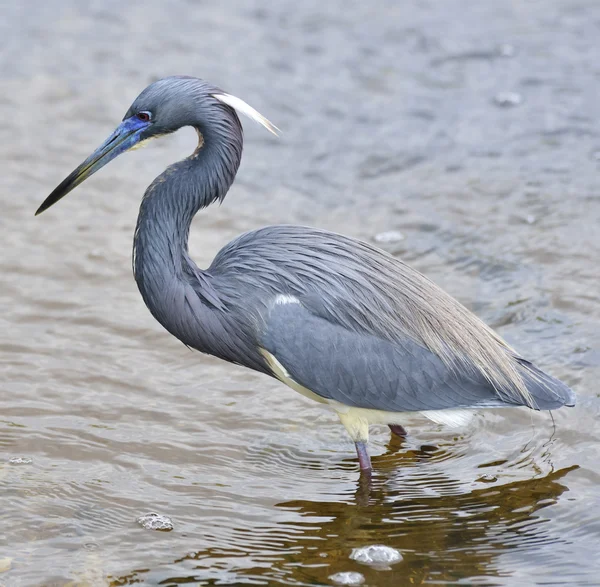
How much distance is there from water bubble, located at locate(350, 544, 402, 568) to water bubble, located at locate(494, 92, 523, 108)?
6.77 meters

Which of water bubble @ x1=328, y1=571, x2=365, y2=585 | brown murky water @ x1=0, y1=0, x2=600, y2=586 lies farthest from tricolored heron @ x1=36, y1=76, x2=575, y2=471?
water bubble @ x1=328, y1=571, x2=365, y2=585

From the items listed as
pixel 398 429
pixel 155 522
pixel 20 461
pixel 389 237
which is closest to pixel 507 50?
pixel 389 237

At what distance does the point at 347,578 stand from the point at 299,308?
5.07ft

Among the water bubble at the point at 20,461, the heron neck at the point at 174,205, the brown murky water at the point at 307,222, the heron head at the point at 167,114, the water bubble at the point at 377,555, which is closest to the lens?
the water bubble at the point at 377,555

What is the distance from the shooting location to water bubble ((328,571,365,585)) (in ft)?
16.3

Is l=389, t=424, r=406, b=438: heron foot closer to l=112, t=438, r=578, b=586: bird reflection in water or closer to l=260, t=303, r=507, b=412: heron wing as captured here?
l=112, t=438, r=578, b=586: bird reflection in water

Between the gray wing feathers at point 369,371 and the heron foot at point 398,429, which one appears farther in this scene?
the heron foot at point 398,429

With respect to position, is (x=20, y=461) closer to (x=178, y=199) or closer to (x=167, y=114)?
(x=178, y=199)

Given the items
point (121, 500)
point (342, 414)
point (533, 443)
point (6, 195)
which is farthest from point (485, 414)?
point (6, 195)

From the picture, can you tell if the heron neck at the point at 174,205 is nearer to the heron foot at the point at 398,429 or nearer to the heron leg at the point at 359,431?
the heron leg at the point at 359,431

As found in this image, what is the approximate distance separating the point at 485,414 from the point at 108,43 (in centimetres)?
744

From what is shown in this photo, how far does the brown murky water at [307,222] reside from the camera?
5340mm

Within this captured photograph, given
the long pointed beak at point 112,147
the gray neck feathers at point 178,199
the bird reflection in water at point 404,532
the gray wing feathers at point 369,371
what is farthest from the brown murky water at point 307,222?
the long pointed beak at point 112,147

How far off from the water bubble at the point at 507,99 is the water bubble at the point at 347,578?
7.01m
